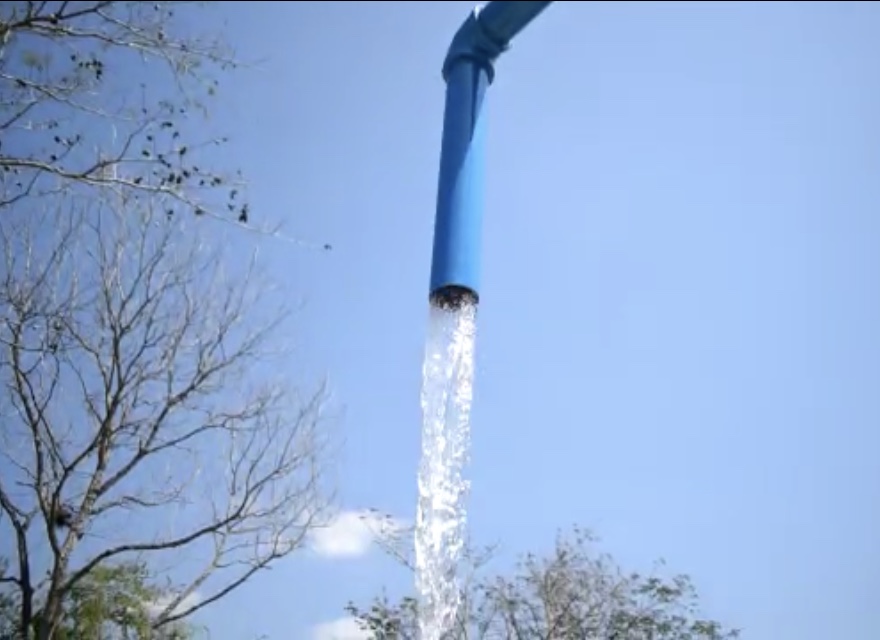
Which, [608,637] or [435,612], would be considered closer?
[435,612]

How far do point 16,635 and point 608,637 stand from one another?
49.4 feet

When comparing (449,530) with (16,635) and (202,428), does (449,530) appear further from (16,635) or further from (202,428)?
(16,635)

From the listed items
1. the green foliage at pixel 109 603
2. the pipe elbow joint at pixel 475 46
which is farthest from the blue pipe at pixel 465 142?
the green foliage at pixel 109 603

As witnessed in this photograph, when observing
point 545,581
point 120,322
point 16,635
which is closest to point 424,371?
point 120,322

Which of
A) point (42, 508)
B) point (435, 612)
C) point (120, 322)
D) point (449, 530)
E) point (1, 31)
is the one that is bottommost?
point (435, 612)

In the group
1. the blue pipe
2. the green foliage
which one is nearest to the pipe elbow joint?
the blue pipe

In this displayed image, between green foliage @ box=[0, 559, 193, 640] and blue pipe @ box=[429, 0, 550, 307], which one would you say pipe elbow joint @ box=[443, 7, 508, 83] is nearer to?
blue pipe @ box=[429, 0, 550, 307]

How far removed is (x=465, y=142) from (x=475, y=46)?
57 cm

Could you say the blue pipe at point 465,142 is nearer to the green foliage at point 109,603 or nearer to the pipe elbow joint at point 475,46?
the pipe elbow joint at point 475,46

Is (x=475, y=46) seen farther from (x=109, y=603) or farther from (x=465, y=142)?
(x=109, y=603)

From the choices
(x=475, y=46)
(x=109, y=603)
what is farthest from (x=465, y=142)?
(x=109, y=603)

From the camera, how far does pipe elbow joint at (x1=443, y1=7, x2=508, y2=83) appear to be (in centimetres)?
361

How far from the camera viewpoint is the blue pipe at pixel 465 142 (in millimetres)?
3252

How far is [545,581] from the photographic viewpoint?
21.8 meters
